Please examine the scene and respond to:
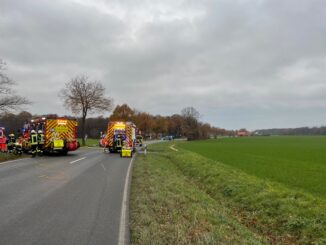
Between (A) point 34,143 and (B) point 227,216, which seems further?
(A) point 34,143

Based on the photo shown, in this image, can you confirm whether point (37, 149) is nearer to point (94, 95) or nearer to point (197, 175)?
point (197, 175)

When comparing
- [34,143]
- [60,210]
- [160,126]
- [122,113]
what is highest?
[122,113]

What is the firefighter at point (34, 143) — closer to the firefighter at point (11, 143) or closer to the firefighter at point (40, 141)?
the firefighter at point (40, 141)

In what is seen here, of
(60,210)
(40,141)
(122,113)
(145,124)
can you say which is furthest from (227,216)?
(145,124)

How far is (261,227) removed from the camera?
881cm

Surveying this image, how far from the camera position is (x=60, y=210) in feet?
27.6

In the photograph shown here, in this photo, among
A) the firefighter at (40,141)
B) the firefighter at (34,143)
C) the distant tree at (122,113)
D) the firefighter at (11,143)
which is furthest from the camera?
the distant tree at (122,113)

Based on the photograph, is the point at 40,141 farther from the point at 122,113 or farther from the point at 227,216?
the point at 122,113

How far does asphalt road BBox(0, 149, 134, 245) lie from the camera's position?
6352mm

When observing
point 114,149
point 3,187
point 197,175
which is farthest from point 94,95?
point 3,187

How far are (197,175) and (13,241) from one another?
13885 mm

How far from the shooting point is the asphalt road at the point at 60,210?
6.35m

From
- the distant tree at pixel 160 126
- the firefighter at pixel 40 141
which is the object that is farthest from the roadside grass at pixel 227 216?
the distant tree at pixel 160 126

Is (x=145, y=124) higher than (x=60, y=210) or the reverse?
higher
